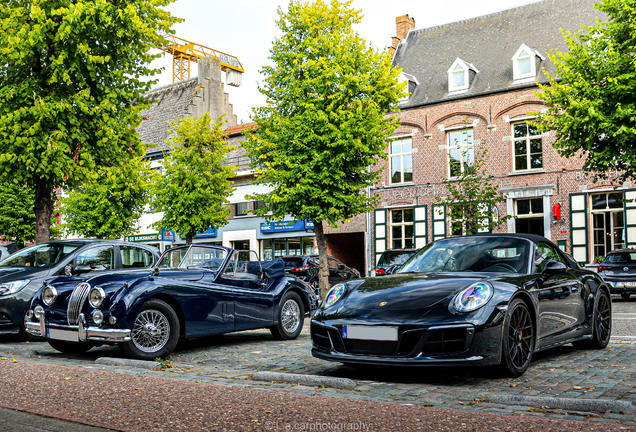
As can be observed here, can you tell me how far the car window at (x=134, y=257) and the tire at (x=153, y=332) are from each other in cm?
260

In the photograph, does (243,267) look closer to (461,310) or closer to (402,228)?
(461,310)

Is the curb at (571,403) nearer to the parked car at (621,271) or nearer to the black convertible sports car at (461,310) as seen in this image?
the black convertible sports car at (461,310)

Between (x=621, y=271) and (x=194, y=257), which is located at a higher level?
(x=194, y=257)

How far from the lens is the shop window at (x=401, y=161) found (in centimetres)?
3127

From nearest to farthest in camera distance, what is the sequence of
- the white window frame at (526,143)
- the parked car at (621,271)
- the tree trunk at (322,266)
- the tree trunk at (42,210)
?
the tree trunk at (42,210) < the parked car at (621,271) < the tree trunk at (322,266) < the white window frame at (526,143)

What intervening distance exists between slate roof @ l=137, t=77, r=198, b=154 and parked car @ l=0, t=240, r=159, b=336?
108 ft

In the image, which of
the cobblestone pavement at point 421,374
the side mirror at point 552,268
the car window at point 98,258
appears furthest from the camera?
the car window at point 98,258

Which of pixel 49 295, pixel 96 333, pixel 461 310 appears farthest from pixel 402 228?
pixel 461 310

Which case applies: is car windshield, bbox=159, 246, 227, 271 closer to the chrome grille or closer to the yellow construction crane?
the chrome grille

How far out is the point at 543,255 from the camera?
23.0 ft

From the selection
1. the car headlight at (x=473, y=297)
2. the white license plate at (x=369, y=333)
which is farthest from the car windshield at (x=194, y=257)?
the car headlight at (x=473, y=297)

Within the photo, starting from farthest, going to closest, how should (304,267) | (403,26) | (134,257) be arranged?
(403,26)
(304,267)
(134,257)

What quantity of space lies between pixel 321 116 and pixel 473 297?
15.2 m

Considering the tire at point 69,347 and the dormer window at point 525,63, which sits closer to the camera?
the tire at point 69,347
